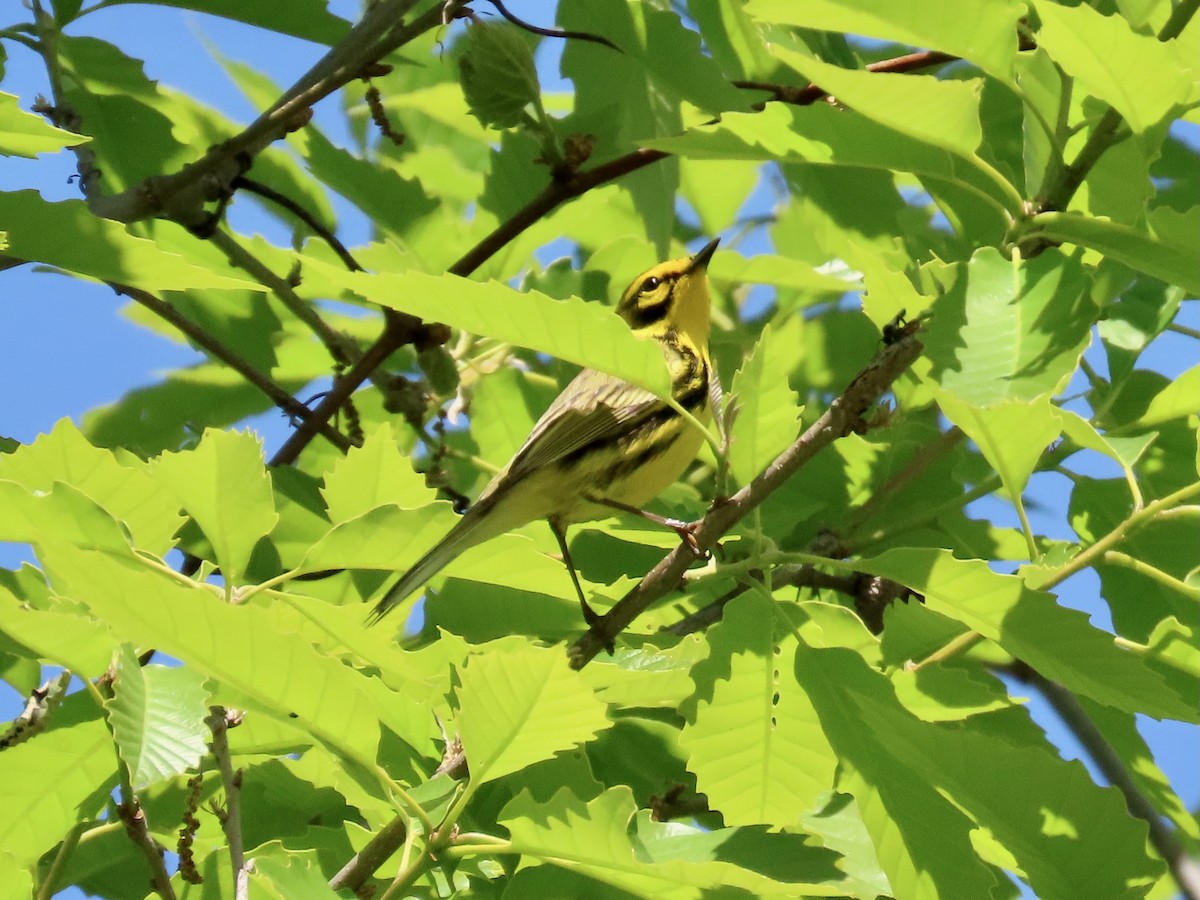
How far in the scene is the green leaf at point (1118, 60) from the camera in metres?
1.80

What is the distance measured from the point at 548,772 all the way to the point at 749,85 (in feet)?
5.34

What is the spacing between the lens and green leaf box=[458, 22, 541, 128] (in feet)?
9.78

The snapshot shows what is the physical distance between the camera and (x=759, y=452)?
84.8 inches

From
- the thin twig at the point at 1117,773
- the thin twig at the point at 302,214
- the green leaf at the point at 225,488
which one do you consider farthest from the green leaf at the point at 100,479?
the thin twig at the point at 1117,773

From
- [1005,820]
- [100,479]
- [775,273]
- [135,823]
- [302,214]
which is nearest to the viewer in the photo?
[1005,820]

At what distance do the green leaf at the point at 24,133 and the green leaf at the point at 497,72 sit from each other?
49.4 inches

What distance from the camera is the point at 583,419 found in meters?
3.16

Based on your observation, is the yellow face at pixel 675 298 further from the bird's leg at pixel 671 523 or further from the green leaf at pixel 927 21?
the green leaf at pixel 927 21

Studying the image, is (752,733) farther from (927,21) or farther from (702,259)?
(702,259)

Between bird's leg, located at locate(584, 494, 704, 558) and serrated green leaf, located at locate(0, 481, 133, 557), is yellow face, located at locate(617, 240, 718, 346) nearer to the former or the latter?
bird's leg, located at locate(584, 494, 704, 558)

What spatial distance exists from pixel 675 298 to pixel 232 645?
2425 millimetres

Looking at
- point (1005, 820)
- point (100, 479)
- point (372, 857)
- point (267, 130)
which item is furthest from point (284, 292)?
point (1005, 820)

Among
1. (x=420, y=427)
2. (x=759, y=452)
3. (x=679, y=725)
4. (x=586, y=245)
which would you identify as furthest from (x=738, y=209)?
(x=759, y=452)

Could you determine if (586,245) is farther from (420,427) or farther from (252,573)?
(252,573)
